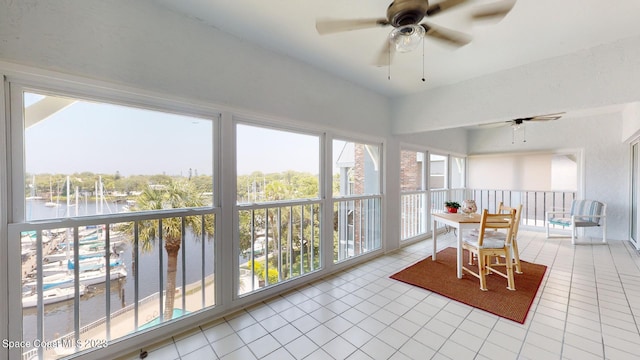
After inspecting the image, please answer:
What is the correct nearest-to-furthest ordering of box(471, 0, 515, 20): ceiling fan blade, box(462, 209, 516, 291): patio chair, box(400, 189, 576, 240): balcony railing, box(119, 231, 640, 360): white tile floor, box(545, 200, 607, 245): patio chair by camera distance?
box(471, 0, 515, 20): ceiling fan blade → box(119, 231, 640, 360): white tile floor → box(462, 209, 516, 291): patio chair → box(545, 200, 607, 245): patio chair → box(400, 189, 576, 240): balcony railing

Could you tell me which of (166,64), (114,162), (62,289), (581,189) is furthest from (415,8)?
(581,189)

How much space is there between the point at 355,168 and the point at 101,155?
9.42ft

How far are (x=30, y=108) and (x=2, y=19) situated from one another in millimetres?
475

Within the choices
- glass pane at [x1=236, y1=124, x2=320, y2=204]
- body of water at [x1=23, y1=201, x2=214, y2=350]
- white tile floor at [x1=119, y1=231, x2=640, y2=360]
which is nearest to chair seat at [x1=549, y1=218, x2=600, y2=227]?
white tile floor at [x1=119, y1=231, x2=640, y2=360]

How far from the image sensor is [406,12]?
1.42 meters

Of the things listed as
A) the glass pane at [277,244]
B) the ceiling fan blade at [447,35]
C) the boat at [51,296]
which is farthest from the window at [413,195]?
the boat at [51,296]

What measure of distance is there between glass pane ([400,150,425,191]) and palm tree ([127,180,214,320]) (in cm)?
342

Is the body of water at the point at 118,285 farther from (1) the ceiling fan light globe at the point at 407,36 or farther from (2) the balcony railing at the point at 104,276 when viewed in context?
(1) the ceiling fan light globe at the point at 407,36

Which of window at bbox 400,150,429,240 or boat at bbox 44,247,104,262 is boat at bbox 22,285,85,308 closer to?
boat at bbox 44,247,104,262

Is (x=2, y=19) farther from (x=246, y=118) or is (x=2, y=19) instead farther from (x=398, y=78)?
(x=398, y=78)

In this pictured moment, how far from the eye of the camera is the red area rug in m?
2.30

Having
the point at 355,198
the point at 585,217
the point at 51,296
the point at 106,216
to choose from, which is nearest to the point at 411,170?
the point at 355,198

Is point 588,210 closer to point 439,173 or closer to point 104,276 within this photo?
point 439,173

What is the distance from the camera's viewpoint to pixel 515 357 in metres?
1.66
